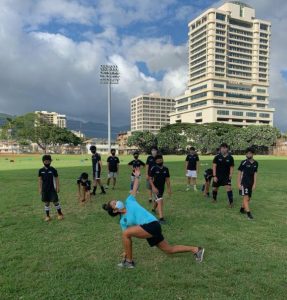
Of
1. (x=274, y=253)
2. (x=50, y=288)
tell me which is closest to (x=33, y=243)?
(x=50, y=288)

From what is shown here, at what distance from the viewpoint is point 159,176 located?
902 cm

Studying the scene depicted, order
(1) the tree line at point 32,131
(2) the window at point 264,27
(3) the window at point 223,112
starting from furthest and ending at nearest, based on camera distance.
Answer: (2) the window at point 264,27 → (3) the window at point 223,112 → (1) the tree line at point 32,131

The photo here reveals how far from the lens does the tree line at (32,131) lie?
95250 mm

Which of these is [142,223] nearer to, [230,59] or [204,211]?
[204,211]

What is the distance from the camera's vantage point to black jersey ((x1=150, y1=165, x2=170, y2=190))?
29.5ft

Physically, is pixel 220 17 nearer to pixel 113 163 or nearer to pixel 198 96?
pixel 198 96

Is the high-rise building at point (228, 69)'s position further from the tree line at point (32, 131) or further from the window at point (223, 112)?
the tree line at point (32, 131)

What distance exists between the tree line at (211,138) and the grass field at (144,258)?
75736 mm

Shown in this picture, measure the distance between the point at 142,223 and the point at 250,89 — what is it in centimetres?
14353

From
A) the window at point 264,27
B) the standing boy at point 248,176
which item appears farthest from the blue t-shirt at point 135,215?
the window at point 264,27

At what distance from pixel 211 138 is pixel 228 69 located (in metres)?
66.9

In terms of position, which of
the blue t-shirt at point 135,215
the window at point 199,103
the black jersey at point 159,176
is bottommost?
the blue t-shirt at point 135,215

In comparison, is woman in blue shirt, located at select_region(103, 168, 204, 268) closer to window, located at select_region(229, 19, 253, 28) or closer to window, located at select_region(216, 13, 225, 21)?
window, located at select_region(216, 13, 225, 21)

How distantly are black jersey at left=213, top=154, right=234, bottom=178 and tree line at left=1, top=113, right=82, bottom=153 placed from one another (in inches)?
3570
